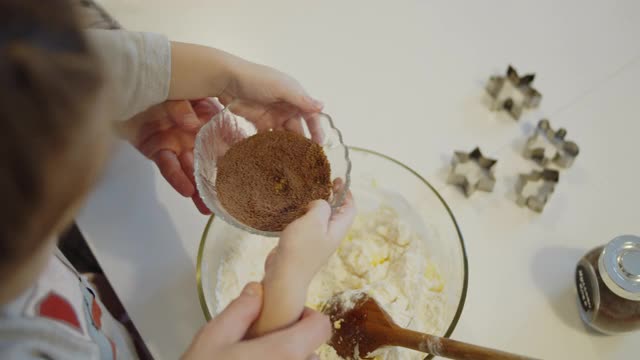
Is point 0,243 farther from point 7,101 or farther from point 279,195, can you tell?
point 279,195

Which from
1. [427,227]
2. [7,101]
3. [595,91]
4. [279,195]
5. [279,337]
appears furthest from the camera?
[595,91]

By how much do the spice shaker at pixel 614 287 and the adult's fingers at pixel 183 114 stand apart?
59 centimetres

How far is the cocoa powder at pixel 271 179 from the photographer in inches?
21.6

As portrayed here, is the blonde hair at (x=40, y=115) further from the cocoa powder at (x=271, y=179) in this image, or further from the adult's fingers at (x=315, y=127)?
the adult's fingers at (x=315, y=127)

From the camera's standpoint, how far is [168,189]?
2.43 ft

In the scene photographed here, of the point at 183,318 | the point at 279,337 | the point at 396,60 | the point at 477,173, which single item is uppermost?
the point at 396,60

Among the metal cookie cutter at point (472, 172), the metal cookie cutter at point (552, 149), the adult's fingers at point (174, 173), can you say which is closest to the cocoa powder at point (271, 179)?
the adult's fingers at point (174, 173)

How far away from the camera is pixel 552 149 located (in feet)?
2.59

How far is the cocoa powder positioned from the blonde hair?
268 mm

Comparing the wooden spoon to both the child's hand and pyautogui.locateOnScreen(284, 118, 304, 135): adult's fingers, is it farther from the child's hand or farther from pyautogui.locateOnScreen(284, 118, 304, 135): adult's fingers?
pyautogui.locateOnScreen(284, 118, 304, 135): adult's fingers

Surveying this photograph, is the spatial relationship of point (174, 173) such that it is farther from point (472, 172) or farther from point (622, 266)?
point (622, 266)

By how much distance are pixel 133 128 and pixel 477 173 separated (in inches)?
21.5

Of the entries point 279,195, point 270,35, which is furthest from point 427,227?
point 270,35

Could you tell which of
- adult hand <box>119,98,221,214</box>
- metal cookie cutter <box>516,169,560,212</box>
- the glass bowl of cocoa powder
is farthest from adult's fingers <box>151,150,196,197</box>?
metal cookie cutter <box>516,169,560,212</box>
